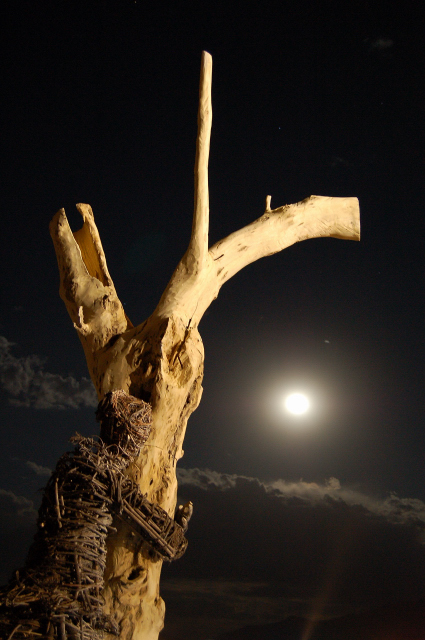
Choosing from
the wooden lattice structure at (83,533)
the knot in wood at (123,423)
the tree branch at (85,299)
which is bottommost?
the wooden lattice structure at (83,533)

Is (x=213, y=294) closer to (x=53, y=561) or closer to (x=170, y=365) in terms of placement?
(x=170, y=365)

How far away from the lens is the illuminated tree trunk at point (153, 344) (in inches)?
104

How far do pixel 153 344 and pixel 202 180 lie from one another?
1.32 meters

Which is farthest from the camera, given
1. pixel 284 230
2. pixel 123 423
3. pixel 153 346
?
pixel 284 230

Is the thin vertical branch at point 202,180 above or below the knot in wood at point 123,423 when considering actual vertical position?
above

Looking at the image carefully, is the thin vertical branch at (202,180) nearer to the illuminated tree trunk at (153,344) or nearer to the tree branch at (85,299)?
the illuminated tree trunk at (153,344)

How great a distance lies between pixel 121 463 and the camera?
247 centimetres

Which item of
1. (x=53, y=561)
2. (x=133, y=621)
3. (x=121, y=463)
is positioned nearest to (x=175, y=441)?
(x=121, y=463)

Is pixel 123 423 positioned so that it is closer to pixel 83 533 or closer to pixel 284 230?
pixel 83 533

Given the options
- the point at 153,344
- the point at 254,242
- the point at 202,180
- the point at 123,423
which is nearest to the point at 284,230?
the point at 254,242

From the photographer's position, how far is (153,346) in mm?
3115

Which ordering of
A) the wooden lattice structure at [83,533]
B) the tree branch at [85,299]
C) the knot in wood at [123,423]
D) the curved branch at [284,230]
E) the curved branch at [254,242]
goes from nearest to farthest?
1. the wooden lattice structure at [83,533]
2. the knot in wood at [123,423]
3. the tree branch at [85,299]
4. the curved branch at [254,242]
5. the curved branch at [284,230]

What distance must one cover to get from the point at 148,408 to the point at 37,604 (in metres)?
1.11

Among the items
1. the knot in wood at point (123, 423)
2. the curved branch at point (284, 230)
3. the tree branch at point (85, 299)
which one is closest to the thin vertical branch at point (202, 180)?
the curved branch at point (284, 230)
